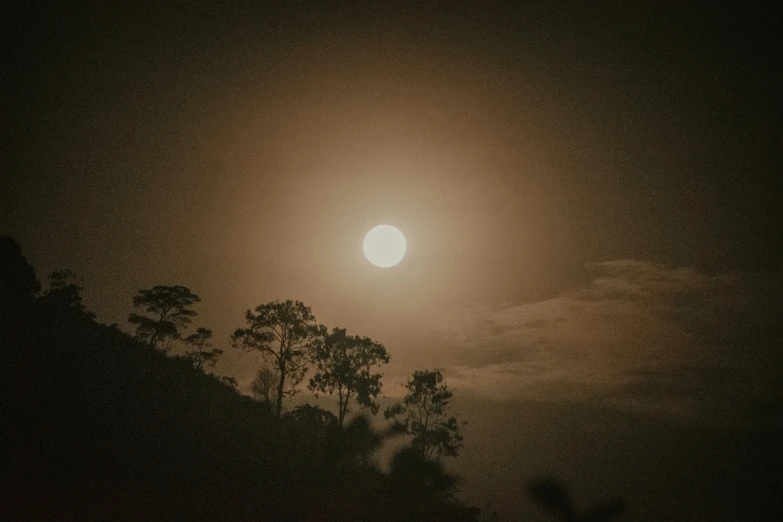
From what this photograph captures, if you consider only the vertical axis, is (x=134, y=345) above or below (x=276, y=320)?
below

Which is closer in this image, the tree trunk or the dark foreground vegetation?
the dark foreground vegetation

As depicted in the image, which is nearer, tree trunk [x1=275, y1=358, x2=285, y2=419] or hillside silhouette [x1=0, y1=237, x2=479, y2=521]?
hillside silhouette [x1=0, y1=237, x2=479, y2=521]

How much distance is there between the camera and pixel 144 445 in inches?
865

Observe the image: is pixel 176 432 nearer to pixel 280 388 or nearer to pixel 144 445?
pixel 144 445

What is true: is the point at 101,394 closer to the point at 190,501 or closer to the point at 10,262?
the point at 190,501

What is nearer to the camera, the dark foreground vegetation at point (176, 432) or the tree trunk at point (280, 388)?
the dark foreground vegetation at point (176, 432)

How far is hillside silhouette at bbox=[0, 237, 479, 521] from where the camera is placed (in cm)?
1812

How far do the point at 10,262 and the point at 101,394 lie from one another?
21428 mm

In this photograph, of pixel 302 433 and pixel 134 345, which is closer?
pixel 134 345

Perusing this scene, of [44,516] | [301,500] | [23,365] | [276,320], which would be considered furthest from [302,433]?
[44,516]

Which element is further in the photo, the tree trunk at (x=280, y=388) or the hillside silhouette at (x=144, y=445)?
the tree trunk at (x=280, y=388)

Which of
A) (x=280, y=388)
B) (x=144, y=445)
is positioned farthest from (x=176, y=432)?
(x=280, y=388)

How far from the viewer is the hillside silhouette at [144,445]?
18125 millimetres

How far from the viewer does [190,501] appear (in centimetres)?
2012
